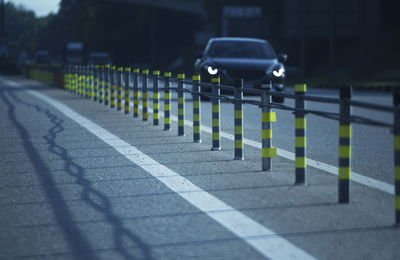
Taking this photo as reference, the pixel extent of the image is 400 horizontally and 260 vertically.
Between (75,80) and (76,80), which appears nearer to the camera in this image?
(76,80)

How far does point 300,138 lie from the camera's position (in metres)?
9.34

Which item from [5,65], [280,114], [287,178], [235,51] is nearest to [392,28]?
[5,65]

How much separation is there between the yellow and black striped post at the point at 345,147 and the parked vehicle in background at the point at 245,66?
1563 centimetres

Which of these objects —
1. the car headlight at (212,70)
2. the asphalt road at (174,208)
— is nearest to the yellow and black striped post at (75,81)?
the car headlight at (212,70)

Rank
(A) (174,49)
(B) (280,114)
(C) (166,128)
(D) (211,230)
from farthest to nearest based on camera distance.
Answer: (A) (174,49) < (B) (280,114) < (C) (166,128) < (D) (211,230)

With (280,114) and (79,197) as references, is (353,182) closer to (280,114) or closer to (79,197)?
(79,197)

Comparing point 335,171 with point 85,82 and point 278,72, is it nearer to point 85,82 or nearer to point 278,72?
point 278,72

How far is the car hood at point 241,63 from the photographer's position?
2459cm

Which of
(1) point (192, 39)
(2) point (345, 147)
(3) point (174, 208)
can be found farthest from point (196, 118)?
(1) point (192, 39)

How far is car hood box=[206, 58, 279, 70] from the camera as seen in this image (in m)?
24.6

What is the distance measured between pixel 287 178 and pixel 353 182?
678mm

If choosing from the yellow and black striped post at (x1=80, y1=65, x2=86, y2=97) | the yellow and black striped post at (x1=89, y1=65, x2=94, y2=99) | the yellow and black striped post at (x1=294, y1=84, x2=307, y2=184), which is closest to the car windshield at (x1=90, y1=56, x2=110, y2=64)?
the yellow and black striped post at (x1=80, y1=65, x2=86, y2=97)

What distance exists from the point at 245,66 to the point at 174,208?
16779 mm

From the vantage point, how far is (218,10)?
74.3 m
